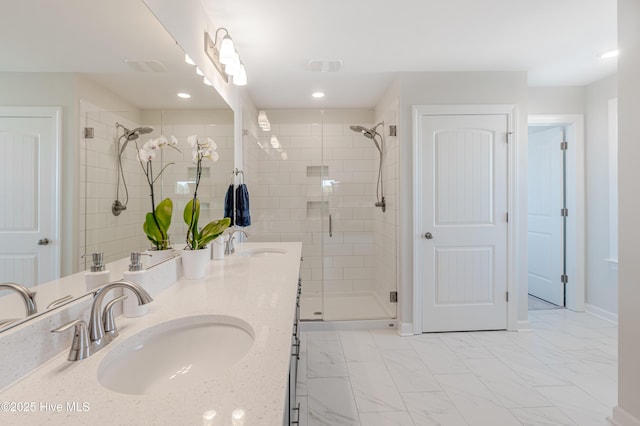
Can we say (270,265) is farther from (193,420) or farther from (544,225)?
(544,225)

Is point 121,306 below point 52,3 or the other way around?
below

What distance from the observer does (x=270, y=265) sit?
5.78 feet

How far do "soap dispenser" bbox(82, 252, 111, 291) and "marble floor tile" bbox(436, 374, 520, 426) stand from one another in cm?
191

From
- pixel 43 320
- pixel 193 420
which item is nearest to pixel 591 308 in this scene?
pixel 193 420

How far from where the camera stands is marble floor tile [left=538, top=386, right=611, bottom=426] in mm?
1717

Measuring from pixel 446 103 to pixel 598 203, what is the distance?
1.96 meters

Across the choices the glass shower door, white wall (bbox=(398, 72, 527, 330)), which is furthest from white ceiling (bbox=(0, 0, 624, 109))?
the glass shower door

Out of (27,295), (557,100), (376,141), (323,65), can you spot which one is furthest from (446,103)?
(27,295)

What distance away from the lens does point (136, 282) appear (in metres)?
1.05

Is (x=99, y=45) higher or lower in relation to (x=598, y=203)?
higher

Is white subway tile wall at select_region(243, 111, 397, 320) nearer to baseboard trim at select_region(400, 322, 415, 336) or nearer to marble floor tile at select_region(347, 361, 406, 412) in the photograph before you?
baseboard trim at select_region(400, 322, 415, 336)

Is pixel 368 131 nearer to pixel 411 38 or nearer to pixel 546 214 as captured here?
pixel 411 38

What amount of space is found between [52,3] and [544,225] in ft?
14.5

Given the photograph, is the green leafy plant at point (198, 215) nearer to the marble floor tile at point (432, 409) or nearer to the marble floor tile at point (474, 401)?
the marble floor tile at point (432, 409)
